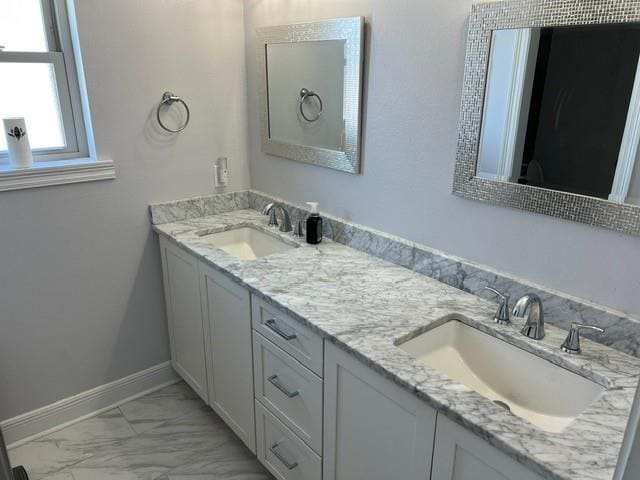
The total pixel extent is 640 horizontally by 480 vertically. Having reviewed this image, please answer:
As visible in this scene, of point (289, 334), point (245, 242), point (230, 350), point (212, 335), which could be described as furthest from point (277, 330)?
point (245, 242)

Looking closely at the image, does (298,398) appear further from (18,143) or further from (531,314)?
(18,143)

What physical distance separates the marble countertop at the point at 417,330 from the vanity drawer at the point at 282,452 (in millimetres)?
483

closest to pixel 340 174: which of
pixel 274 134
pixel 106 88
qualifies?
pixel 274 134

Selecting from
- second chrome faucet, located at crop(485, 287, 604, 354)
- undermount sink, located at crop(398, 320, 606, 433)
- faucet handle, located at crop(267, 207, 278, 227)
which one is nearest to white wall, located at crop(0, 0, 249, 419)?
faucet handle, located at crop(267, 207, 278, 227)

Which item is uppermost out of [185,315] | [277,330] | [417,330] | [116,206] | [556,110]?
[556,110]

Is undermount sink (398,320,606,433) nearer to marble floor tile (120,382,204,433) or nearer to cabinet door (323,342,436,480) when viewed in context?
cabinet door (323,342,436,480)

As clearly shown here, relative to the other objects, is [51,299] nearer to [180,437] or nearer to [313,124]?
Answer: [180,437]

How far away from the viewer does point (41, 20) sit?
77.2 inches

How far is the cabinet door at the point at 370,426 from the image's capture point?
3.84 feet

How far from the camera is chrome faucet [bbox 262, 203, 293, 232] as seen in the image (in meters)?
2.25

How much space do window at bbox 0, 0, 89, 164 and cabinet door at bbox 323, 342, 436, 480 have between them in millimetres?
1534

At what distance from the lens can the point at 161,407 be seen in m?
2.40

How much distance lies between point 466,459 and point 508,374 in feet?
1.28

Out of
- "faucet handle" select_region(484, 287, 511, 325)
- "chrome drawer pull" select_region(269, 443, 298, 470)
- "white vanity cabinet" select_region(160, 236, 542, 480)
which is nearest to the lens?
"white vanity cabinet" select_region(160, 236, 542, 480)
